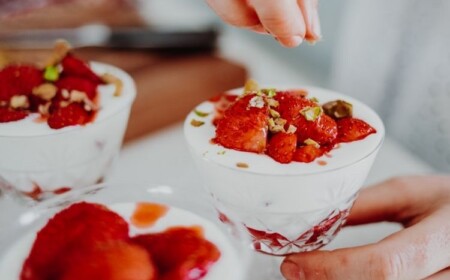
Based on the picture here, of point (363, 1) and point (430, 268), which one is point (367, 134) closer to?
point (430, 268)

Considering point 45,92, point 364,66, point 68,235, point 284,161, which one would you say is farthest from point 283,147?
point 364,66

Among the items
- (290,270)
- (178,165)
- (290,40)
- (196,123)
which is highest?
(290,40)

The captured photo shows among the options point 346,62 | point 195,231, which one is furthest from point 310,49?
point 195,231

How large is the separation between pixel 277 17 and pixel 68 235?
0.31 metres

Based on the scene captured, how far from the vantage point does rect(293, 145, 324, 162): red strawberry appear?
586mm

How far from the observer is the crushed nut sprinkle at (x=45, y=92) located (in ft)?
2.37

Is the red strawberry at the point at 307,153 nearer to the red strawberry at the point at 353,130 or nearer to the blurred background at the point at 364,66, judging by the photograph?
the red strawberry at the point at 353,130

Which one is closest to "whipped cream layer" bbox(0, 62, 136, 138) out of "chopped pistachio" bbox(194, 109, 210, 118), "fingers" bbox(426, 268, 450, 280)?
"chopped pistachio" bbox(194, 109, 210, 118)

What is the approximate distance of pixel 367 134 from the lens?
2.08 ft

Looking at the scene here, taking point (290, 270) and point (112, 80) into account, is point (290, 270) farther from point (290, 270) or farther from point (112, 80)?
point (112, 80)

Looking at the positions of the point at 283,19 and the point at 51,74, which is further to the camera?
the point at 51,74

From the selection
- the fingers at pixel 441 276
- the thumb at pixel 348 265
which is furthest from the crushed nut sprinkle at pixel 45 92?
the fingers at pixel 441 276

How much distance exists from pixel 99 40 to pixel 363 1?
606mm

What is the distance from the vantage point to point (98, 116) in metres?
0.71
